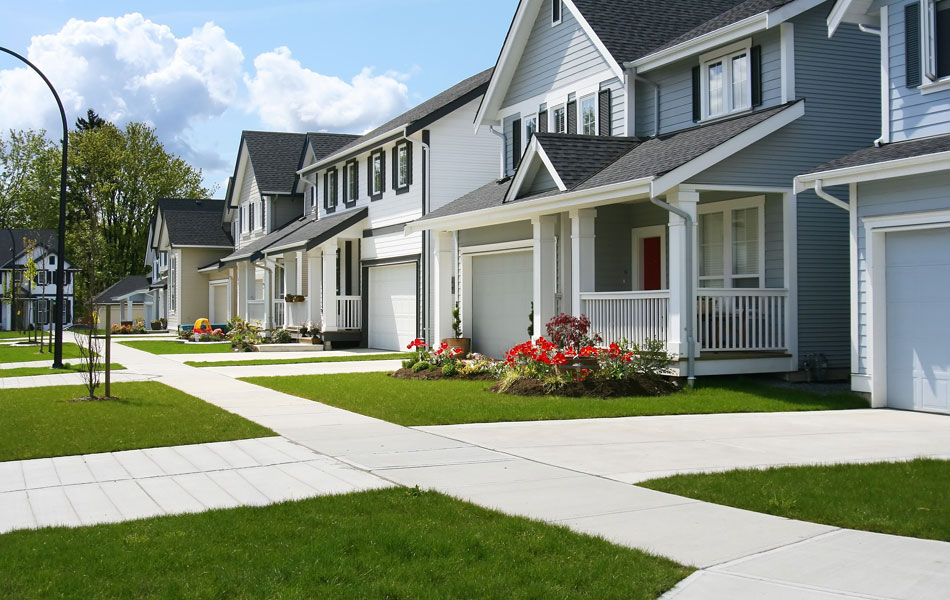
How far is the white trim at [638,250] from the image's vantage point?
1789 centimetres

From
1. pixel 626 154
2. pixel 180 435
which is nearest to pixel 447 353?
pixel 626 154

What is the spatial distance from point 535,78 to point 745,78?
635 centimetres

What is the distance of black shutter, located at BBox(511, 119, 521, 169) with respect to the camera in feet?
73.2

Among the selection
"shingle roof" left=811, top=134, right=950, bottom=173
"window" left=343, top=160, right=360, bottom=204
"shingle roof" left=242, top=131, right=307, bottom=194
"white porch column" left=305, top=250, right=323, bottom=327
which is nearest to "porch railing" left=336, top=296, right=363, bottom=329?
"white porch column" left=305, top=250, right=323, bottom=327

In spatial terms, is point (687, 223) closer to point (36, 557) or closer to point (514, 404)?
point (514, 404)

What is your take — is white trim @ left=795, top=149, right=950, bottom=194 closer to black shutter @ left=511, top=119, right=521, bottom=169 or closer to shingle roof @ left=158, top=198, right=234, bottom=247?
black shutter @ left=511, top=119, right=521, bottom=169

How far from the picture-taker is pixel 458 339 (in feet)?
71.5

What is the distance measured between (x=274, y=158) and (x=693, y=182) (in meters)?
28.2

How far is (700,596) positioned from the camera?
4.79 m

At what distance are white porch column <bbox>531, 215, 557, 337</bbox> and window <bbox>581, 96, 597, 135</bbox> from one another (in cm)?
271

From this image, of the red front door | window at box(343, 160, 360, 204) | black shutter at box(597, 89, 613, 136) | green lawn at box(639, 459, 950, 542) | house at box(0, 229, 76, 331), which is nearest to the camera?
green lawn at box(639, 459, 950, 542)

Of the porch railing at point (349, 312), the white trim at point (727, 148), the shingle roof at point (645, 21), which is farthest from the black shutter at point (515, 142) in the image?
the porch railing at point (349, 312)

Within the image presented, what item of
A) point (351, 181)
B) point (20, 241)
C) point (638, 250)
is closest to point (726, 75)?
point (638, 250)

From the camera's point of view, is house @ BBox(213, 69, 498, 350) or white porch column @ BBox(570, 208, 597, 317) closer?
white porch column @ BBox(570, 208, 597, 317)
